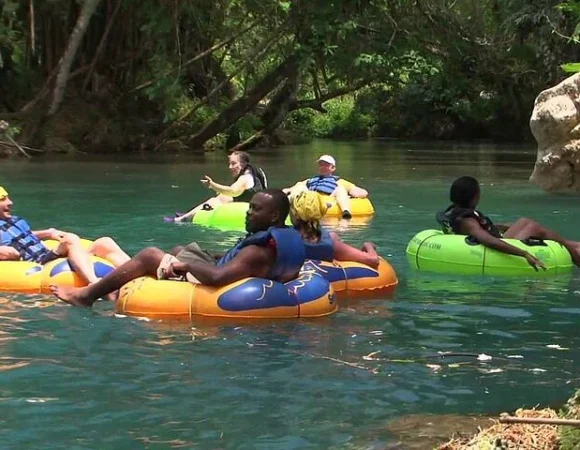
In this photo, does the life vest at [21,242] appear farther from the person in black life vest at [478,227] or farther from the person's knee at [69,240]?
the person in black life vest at [478,227]

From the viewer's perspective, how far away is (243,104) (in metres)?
27.3

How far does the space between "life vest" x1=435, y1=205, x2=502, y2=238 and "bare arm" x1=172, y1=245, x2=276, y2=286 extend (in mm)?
2703

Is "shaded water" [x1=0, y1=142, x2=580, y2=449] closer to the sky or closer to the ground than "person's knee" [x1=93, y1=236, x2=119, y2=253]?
closer to the ground

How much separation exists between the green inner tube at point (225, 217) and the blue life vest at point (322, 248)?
160 inches

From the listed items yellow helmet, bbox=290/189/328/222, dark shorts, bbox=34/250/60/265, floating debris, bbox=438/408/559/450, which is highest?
yellow helmet, bbox=290/189/328/222

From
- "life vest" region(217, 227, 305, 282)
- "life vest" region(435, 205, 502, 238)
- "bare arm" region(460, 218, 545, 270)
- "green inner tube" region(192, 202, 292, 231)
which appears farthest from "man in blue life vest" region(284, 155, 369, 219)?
"life vest" region(217, 227, 305, 282)

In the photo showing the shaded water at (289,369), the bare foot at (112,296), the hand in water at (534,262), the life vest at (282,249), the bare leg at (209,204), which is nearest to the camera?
the shaded water at (289,369)

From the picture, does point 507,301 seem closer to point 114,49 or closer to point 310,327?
point 310,327

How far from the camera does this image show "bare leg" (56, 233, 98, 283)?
770cm

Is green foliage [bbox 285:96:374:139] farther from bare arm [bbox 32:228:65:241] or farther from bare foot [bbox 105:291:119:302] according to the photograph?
bare foot [bbox 105:291:119:302]

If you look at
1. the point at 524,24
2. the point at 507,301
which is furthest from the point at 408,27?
the point at 507,301

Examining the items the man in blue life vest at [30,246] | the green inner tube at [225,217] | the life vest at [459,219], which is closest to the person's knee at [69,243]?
the man in blue life vest at [30,246]

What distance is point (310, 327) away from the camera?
22.5 feet

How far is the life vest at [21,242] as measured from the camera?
820cm
